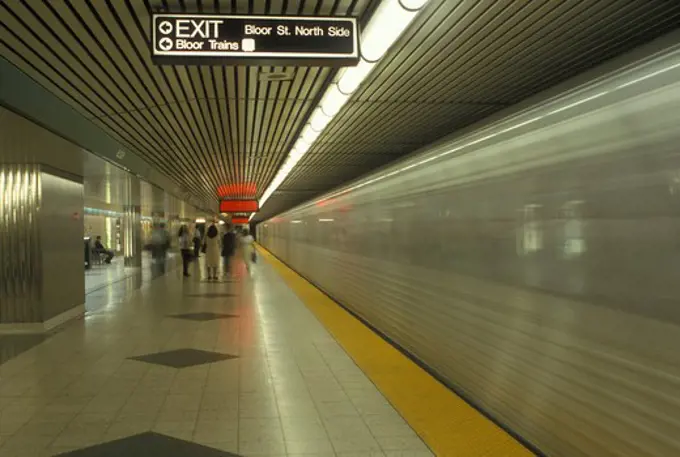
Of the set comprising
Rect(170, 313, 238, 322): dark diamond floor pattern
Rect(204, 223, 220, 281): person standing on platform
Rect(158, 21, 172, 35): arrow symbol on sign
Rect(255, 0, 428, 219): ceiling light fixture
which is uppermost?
Rect(255, 0, 428, 219): ceiling light fixture

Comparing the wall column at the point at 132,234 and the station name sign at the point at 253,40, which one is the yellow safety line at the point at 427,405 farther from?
the wall column at the point at 132,234

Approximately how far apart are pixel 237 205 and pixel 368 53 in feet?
69.9

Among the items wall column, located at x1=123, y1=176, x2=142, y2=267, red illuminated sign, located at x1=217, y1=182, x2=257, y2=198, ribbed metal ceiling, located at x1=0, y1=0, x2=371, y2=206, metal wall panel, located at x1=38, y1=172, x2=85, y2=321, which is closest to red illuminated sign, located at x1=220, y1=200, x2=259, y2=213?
red illuminated sign, located at x1=217, y1=182, x2=257, y2=198

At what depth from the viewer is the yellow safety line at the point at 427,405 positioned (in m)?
3.89

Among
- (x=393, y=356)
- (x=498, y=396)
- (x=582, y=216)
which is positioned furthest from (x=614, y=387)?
(x=393, y=356)

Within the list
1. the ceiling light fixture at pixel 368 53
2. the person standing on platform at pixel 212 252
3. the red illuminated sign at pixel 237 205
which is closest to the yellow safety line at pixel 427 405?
the ceiling light fixture at pixel 368 53

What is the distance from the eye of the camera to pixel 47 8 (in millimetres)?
4746

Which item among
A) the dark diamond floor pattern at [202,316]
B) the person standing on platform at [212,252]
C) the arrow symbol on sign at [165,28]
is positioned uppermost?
the arrow symbol on sign at [165,28]

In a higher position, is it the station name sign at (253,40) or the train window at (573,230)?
the station name sign at (253,40)

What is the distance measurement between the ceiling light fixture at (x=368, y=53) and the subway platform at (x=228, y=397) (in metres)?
3.10

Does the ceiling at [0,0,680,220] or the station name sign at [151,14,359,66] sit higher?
the ceiling at [0,0,680,220]

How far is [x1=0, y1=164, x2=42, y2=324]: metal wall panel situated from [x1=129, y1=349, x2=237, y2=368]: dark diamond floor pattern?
3.05 metres

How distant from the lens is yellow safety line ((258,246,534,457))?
3.89m

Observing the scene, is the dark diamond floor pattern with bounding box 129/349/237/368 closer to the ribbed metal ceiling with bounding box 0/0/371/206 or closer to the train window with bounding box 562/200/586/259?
the ribbed metal ceiling with bounding box 0/0/371/206
